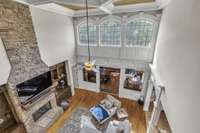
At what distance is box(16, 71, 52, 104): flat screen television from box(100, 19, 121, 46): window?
3.78 meters

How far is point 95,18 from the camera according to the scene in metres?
6.52

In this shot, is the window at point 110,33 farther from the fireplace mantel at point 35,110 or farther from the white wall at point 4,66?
the white wall at point 4,66

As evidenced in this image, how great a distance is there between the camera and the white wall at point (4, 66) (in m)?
3.46

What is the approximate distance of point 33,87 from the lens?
190 inches

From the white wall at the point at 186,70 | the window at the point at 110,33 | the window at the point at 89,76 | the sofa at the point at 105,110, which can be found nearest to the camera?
the white wall at the point at 186,70

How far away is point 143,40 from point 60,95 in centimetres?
589

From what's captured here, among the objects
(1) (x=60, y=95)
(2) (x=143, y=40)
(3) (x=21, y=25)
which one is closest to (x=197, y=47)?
(2) (x=143, y=40)

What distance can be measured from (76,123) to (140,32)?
5.91 metres

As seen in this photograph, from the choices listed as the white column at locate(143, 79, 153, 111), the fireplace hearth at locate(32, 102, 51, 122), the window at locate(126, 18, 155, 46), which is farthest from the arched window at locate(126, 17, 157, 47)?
the fireplace hearth at locate(32, 102, 51, 122)

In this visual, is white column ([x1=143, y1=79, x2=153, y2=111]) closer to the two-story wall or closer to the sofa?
the two-story wall

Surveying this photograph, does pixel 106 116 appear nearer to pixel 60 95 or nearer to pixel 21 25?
pixel 60 95

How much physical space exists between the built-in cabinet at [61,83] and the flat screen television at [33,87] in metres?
0.99

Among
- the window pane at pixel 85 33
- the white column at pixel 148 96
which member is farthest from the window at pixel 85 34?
the white column at pixel 148 96

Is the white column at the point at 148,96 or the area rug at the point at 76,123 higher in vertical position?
the white column at the point at 148,96
